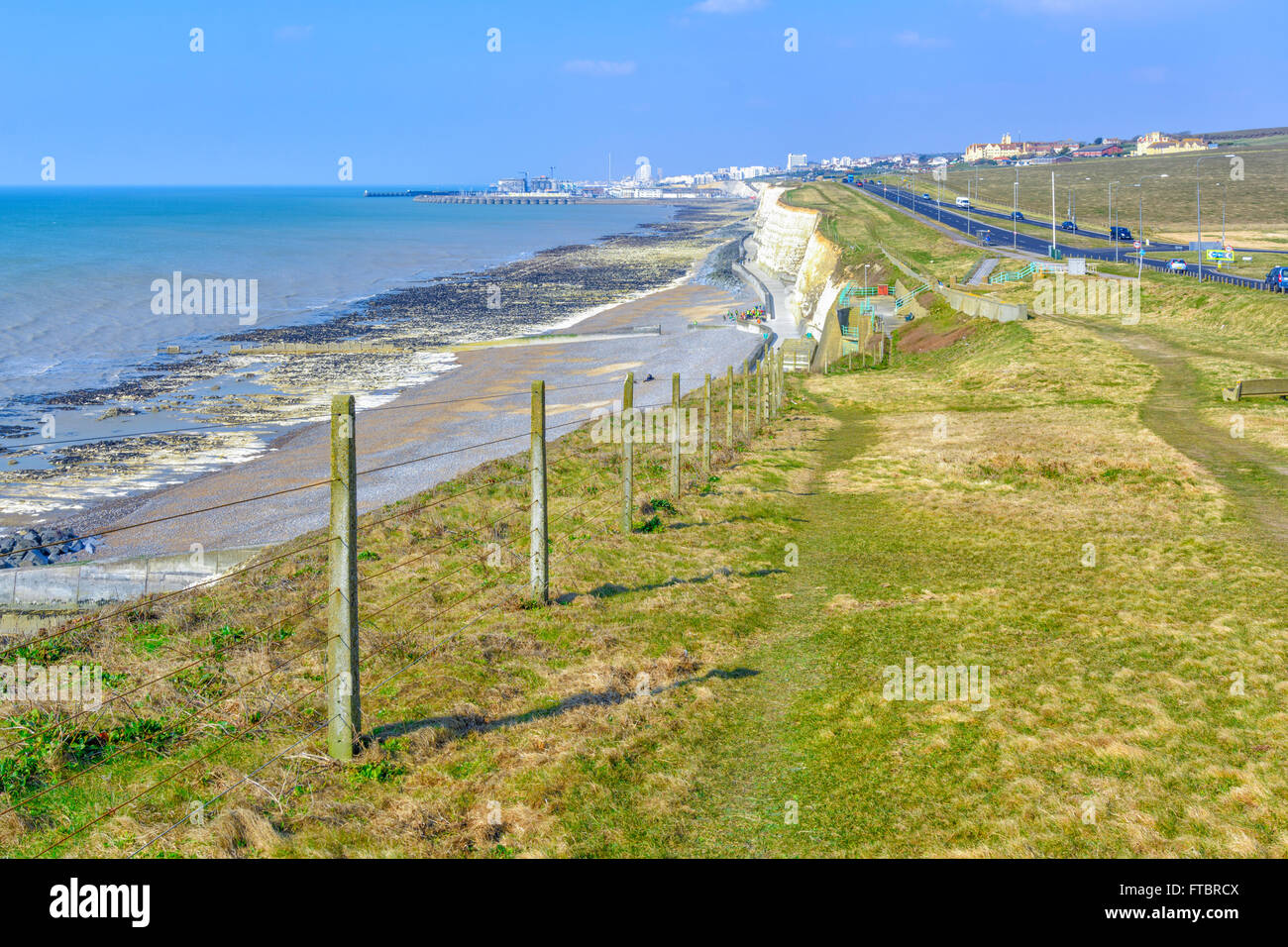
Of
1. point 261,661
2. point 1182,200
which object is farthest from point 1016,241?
point 261,661

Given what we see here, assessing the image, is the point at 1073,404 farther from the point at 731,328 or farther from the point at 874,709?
the point at 731,328

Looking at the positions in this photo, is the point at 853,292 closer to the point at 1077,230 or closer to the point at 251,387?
the point at 251,387

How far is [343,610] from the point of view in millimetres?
9156

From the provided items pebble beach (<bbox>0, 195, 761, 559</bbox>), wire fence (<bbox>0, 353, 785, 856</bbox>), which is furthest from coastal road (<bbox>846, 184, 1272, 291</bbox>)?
wire fence (<bbox>0, 353, 785, 856</bbox>)

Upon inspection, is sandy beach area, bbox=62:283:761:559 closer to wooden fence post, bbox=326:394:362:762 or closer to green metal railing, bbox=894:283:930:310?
green metal railing, bbox=894:283:930:310

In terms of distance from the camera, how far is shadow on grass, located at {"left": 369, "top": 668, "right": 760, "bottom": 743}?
10.1m

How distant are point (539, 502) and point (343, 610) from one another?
181 inches

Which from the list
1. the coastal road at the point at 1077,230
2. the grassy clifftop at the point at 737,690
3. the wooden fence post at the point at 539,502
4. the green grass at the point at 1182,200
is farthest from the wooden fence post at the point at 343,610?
the green grass at the point at 1182,200

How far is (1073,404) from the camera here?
115 ft

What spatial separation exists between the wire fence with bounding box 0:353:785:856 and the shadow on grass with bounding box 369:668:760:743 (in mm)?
261

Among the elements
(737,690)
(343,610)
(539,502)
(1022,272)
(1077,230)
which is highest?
(1077,230)

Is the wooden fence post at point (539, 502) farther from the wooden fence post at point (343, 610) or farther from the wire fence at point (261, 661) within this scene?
the wooden fence post at point (343, 610)

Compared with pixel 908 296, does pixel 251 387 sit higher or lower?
lower
